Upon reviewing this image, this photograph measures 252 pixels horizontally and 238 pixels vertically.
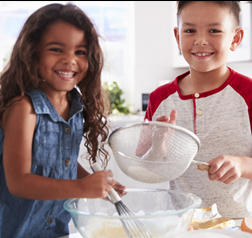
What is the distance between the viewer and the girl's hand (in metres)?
0.63

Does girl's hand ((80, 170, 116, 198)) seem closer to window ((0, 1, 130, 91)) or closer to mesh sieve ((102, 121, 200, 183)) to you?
mesh sieve ((102, 121, 200, 183))

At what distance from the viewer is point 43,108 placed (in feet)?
2.63

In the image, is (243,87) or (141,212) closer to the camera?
(141,212)

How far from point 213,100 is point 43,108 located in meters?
0.46

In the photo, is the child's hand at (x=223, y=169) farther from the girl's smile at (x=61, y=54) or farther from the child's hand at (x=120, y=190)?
the girl's smile at (x=61, y=54)

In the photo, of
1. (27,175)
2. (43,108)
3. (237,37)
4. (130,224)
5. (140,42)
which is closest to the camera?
(130,224)

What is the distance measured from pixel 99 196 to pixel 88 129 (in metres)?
0.36

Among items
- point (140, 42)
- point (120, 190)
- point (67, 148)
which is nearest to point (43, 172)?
point (67, 148)

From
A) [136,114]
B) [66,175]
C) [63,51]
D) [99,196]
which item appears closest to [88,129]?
[66,175]

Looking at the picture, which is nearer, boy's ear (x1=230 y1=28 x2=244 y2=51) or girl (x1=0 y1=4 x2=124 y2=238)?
girl (x1=0 y1=4 x2=124 y2=238)

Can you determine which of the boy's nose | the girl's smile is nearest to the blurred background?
the boy's nose

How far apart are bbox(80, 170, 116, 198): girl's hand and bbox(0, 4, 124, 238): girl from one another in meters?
0.08

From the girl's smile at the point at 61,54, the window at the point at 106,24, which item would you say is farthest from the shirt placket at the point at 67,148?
the window at the point at 106,24

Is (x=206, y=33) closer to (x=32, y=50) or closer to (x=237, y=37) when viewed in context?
(x=237, y=37)
